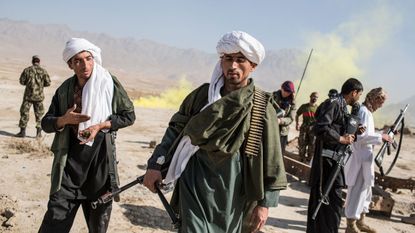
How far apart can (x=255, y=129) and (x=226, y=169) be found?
0.29 metres

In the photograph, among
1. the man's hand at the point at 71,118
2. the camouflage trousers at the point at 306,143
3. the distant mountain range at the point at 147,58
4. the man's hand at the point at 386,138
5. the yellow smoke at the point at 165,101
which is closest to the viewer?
the man's hand at the point at 71,118

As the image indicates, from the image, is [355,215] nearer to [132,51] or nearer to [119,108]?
[119,108]

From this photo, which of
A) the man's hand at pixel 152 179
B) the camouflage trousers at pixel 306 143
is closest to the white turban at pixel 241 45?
the man's hand at pixel 152 179

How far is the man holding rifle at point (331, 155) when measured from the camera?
181 inches

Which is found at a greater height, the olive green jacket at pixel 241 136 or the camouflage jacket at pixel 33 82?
the olive green jacket at pixel 241 136

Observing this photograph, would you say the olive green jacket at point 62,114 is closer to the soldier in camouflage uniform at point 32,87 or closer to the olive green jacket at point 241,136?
the olive green jacket at point 241,136

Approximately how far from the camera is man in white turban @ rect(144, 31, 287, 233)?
97.5 inches

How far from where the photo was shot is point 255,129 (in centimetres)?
250

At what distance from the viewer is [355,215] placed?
5.48 meters

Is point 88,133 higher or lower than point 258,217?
higher

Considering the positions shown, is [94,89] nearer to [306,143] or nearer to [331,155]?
[331,155]

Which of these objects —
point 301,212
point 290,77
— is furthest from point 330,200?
point 290,77

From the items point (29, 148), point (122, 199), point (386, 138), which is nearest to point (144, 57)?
point (29, 148)

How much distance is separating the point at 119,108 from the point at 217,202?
141 cm
